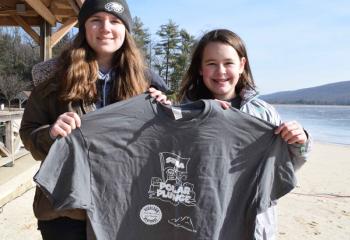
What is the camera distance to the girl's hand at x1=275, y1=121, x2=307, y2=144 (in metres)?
2.19

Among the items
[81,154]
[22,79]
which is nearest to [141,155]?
[81,154]

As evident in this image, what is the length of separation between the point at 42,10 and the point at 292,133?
6.96 metres

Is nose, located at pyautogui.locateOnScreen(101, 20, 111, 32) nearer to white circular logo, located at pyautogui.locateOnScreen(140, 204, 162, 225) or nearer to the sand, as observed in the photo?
white circular logo, located at pyautogui.locateOnScreen(140, 204, 162, 225)

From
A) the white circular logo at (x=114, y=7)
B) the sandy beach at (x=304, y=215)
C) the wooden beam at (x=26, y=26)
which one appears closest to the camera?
the white circular logo at (x=114, y=7)

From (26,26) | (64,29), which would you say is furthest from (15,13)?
(64,29)

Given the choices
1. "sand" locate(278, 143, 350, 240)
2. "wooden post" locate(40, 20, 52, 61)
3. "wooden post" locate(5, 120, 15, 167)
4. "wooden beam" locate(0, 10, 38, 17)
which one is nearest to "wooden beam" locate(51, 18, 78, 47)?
"wooden post" locate(40, 20, 52, 61)

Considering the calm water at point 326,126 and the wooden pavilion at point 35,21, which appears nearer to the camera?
the wooden pavilion at point 35,21

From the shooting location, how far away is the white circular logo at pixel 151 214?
2.27m

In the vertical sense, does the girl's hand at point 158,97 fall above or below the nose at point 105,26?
below

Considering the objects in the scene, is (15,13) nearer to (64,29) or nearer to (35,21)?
(35,21)

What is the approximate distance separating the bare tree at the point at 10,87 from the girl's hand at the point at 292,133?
4199 centimetres

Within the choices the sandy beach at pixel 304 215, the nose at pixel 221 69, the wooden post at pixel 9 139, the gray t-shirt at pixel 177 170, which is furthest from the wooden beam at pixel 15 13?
the gray t-shirt at pixel 177 170

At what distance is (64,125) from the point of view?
211cm

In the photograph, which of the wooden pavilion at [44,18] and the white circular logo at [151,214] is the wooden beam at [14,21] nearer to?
the wooden pavilion at [44,18]
